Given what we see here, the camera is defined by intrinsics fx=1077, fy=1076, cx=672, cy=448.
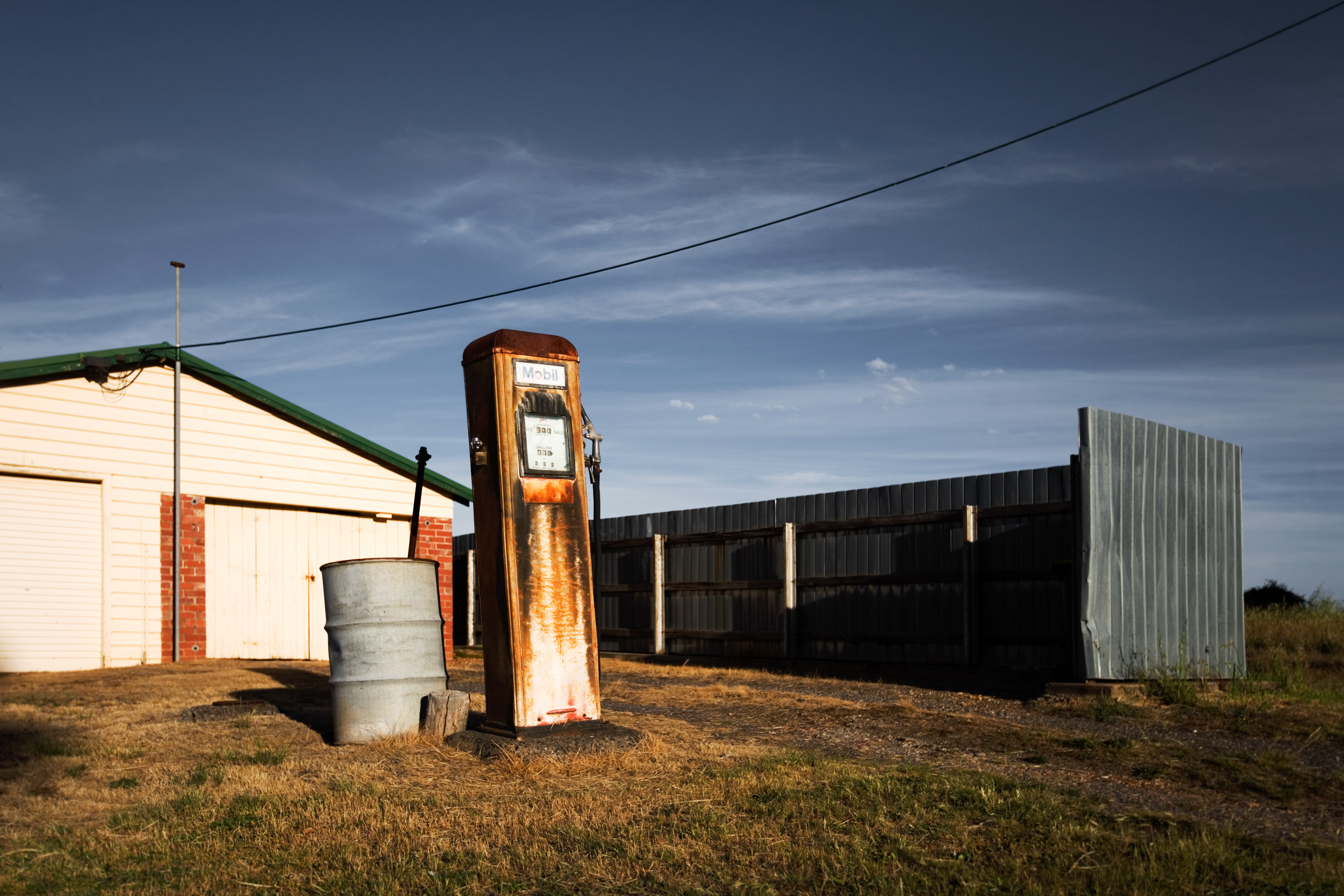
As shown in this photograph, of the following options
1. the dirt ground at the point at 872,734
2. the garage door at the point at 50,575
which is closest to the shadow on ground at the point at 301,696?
the dirt ground at the point at 872,734

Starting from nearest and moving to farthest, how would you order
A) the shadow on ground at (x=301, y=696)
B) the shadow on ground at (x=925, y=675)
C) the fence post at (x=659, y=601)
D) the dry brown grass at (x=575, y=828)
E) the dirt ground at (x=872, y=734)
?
1. the dry brown grass at (x=575, y=828)
2. the dirt ground at (x=872, y=734)
3. the shadow on ground at (x=301, y=696)
4. the shadow on ground at (x=925, y=675)
5. the fence post at (x=659, y=601)

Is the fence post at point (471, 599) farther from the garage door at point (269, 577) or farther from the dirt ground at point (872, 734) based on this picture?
the dirt ground at point (872, 734)

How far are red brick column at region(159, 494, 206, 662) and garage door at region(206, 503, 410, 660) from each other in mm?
189

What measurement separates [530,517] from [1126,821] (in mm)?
3860

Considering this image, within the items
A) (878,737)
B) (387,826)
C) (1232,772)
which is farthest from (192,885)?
(1232,772)

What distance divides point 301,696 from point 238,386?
5683 millimetres

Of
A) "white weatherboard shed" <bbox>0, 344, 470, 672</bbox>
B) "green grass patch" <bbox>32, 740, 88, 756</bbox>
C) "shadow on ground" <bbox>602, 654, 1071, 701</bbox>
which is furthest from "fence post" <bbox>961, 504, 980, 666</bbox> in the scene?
"green grass patch" <bbox>32, 740, 88, 756</bbox>

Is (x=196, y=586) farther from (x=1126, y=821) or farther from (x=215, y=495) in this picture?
(x=1126, y=821)

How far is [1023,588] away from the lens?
11.4 m

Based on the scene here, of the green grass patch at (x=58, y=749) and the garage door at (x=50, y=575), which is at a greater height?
the garage door at (x=50, y=575)

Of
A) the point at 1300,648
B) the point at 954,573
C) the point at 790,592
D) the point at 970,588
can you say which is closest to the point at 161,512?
the point at 790,592

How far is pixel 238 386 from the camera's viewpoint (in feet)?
47.3

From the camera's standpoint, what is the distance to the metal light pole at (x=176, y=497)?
1340cm

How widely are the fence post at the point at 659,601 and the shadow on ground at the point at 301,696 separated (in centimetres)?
542
